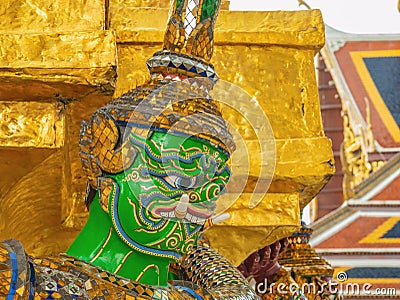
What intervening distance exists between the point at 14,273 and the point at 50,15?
27.1 inches

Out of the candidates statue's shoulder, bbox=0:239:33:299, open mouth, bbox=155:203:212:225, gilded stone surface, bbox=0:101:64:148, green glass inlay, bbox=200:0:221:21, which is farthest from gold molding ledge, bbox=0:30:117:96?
statue's shoulder, bbox=0:239:33:299

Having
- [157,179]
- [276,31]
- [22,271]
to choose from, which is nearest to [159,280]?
[157,179]

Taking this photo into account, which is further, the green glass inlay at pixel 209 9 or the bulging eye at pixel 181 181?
the green glass inlay at pixel 209 9

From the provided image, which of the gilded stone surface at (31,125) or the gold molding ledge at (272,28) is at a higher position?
the gold molding ledge at (272,28)

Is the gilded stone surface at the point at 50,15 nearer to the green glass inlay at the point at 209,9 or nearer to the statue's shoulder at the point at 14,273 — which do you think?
the green glass inlay at the point at 209,9

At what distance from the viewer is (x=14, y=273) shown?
114 cm

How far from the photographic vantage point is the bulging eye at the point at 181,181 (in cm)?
142

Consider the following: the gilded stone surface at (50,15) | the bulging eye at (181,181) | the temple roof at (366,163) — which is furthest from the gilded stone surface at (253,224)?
the temple roof at (366,163)

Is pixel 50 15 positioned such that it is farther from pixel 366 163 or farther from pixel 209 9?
pixel 366 163

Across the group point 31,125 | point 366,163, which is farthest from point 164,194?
point 366,163

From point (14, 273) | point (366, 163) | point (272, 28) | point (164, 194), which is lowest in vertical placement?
point (14, 273)

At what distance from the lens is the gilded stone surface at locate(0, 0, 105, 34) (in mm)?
1674

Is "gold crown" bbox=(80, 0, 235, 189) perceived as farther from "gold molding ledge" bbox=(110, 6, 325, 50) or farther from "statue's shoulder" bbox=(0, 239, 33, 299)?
"gold molding ledge" bbox=(110, 6, 325, 50)

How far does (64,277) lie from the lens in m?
1.25
